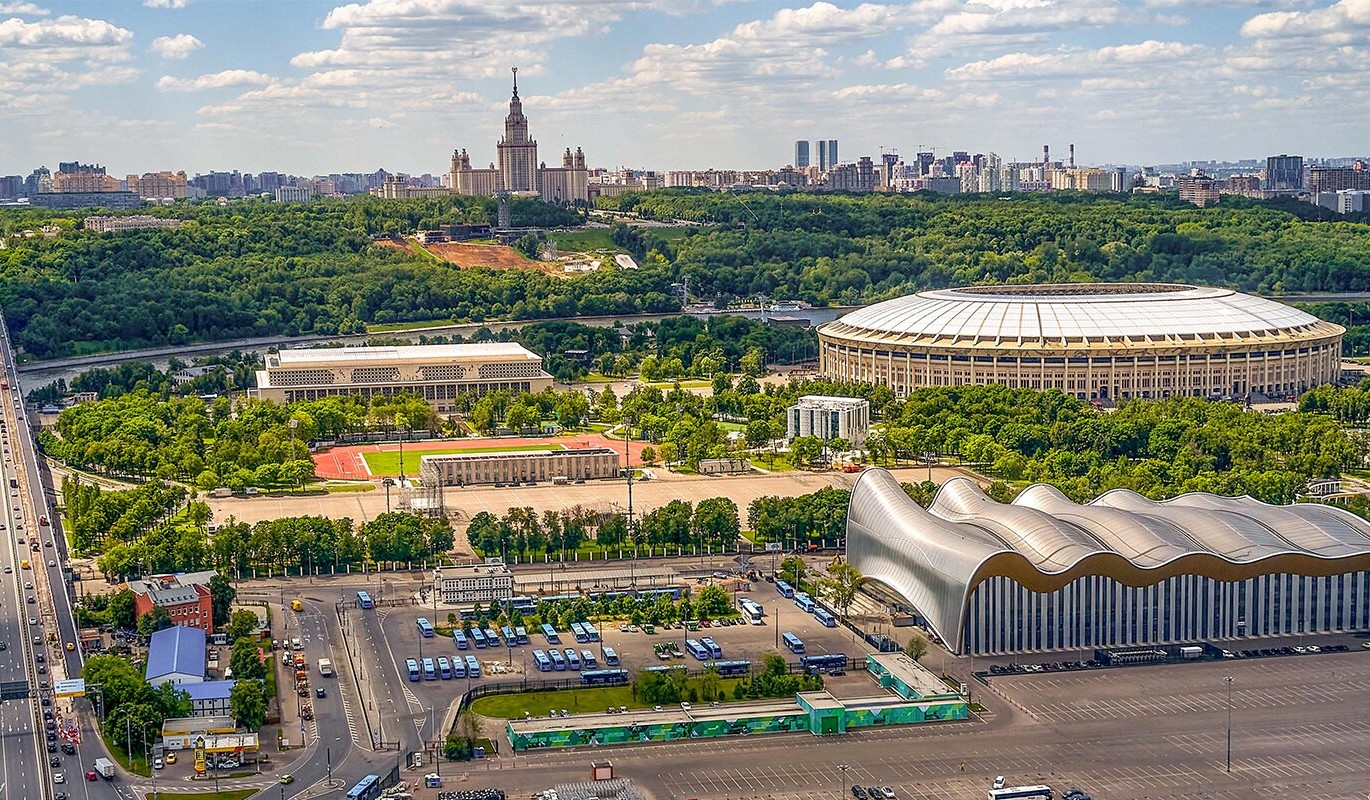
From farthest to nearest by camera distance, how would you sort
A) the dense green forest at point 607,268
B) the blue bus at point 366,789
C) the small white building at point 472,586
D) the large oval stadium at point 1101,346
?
1. the dense green forest at point 607,268
2. the large oval stadium at point 1101,346
3. the small white building at point 472,586
4. the blue bus at point 366,789

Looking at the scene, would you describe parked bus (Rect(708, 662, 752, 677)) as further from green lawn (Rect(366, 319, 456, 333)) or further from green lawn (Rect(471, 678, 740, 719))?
green lawn (Rect(366, 319, 456, 333))

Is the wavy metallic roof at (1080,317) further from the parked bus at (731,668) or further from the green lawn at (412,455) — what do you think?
the parked bus at (731,668)

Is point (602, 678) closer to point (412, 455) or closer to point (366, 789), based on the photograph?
Result: point (366, 789)

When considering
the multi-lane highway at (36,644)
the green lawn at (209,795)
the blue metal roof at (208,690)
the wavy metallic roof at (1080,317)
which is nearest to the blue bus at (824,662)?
the blue metal roof at (208,690)

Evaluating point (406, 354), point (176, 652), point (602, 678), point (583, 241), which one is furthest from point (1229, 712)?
point (583, 241)

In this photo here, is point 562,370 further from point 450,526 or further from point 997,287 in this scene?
point 450,526

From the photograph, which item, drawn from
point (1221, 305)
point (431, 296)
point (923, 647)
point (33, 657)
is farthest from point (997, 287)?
point (33, 657)
